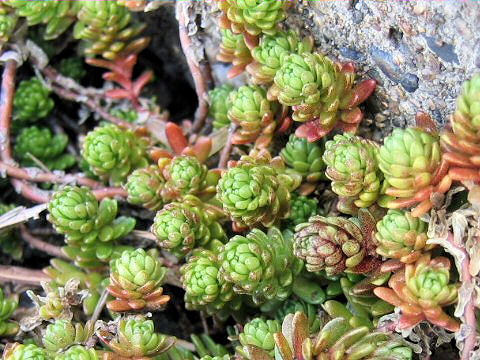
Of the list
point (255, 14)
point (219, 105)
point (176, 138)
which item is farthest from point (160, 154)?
point (255, 14)

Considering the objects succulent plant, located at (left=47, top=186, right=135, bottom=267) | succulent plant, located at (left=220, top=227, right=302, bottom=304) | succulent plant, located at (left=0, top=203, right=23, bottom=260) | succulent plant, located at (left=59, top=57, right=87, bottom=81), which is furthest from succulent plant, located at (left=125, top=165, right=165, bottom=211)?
succulent plant, located at (left=59, top=57, right=87, bottom=81)

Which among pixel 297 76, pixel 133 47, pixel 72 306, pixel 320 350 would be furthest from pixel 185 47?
pixel 320 350

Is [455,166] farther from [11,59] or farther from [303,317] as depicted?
[11,59]

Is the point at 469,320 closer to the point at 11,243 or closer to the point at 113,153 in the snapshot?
the point at 113,153

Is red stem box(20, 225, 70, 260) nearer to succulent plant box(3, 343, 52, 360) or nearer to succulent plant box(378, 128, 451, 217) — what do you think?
succulent plant box(3, 343, 52, 360)

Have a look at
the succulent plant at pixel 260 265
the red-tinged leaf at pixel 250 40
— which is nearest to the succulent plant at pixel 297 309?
the succulent plant at pixel 260 265

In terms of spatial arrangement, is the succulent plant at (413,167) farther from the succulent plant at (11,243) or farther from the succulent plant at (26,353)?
the succulent plant at (11,243)

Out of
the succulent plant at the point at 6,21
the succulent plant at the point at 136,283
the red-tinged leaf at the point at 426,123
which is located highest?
the succulent plant at the point at 6,21
